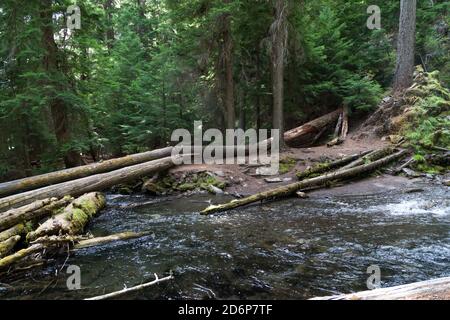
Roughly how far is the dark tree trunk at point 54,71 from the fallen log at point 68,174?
220cm

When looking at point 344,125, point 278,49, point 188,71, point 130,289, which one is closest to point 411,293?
point 130,289

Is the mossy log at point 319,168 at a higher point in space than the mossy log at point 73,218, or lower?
higher

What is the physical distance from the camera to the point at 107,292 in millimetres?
4266

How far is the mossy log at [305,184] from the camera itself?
8.04 metres

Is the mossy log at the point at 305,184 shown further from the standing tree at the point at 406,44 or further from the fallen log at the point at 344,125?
the standing tree at the point at 406,44

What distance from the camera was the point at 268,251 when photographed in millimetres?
5438

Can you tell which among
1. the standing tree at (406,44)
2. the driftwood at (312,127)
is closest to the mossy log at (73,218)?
the driftwood at (312,127)

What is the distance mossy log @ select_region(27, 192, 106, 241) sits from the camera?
18.7 feet

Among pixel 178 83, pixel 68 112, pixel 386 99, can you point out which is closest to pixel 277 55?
pixel 178 83

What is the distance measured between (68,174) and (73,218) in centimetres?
287

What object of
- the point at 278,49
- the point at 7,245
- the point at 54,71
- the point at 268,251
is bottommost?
the point at 268,251

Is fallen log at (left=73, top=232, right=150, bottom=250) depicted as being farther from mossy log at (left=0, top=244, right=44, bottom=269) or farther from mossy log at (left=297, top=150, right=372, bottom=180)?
mossy log at (left=297, top=150, right=372, bottom=180)

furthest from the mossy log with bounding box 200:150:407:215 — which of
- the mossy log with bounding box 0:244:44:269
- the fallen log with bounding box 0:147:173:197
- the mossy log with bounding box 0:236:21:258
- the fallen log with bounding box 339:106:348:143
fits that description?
the fallen log with bounding box 0:147:173:197

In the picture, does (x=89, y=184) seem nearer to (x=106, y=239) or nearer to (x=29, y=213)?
(x=29, y=213)
